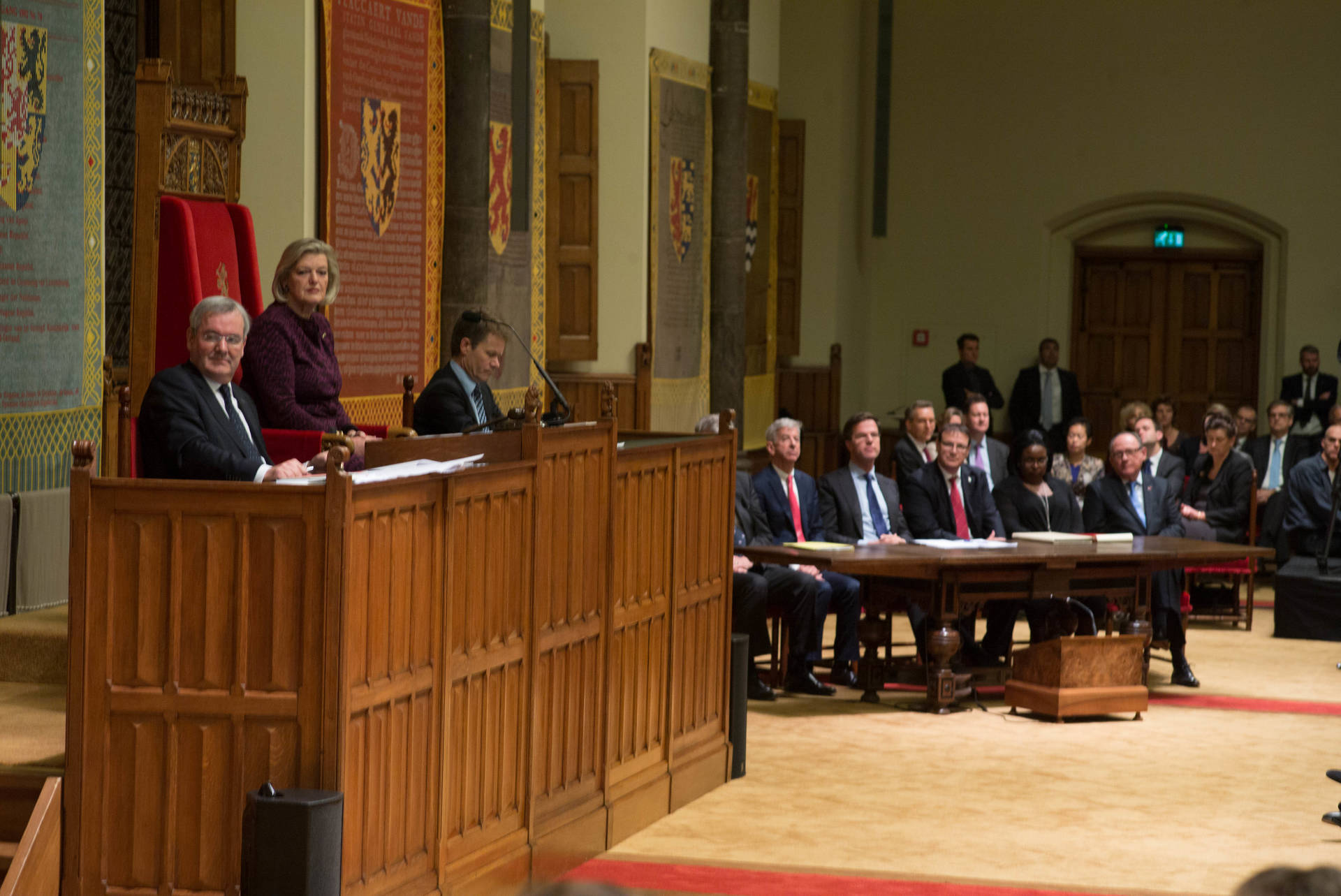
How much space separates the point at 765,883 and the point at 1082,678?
10.2 feet

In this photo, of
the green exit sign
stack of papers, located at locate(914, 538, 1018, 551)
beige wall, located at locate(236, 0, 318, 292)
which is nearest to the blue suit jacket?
stack of papers, located at locate(914, 538, 1018, 551)

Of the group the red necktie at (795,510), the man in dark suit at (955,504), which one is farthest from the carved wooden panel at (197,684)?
the man in dark suit at (955,504)

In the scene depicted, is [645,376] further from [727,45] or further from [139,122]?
[139,122]

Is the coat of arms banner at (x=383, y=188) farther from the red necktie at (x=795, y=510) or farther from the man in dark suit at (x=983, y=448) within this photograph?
the man in dark suit at (x=983, y=448)

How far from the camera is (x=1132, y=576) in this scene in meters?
8.27

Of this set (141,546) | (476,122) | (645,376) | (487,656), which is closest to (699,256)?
(645,376)

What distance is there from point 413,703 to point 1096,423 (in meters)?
12.3

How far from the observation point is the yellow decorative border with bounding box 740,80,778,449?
44.6 feet

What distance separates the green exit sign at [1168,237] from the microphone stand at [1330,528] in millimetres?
4963

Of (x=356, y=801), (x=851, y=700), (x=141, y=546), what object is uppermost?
(x=141, y=546)

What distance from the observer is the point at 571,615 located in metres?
5.22

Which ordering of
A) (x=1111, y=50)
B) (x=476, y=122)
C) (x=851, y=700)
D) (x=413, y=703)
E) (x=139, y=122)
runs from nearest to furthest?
(x=413, y=703) < (x=139, y=122) < (x=851, y=700) < (x=476, y=122) < (x=1111, y=50)

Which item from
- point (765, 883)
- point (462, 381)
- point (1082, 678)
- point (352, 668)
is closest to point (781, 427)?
point (1082, 678)

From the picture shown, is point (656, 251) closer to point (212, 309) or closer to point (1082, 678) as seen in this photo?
point (1082, 678)
